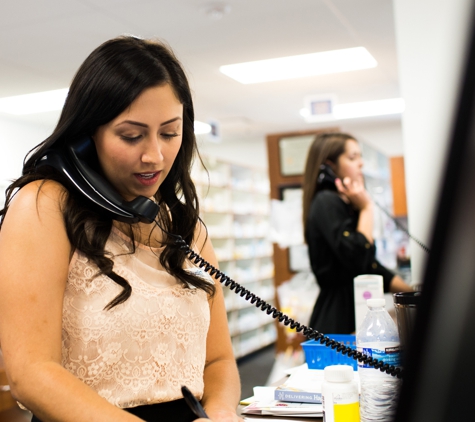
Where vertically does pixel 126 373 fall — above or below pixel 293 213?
below

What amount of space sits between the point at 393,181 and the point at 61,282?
7.89 metres

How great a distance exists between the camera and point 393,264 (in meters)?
5.26

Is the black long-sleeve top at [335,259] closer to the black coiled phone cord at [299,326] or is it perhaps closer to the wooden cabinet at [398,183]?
the black coiled phone cord at [299,326]

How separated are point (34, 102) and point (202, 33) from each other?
2541 millimetres

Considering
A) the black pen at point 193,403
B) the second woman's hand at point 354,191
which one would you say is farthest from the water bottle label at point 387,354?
the second woman's hand at point 354,191

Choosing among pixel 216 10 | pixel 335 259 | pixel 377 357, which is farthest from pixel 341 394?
pixel 216 10

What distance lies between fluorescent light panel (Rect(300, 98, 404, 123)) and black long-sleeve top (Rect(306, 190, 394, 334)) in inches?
179

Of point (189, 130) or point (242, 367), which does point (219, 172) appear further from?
point (189, 130)

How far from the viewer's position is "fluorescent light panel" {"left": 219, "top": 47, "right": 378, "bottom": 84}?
16.4 ft

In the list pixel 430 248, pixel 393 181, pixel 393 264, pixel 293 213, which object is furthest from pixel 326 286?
pixel 393 181

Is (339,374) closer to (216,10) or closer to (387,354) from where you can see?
(387,354)

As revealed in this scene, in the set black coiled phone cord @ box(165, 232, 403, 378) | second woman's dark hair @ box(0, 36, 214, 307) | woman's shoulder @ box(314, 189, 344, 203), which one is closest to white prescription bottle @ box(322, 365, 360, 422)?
black coiled phone cord @ box(165, 232, 403, 378)

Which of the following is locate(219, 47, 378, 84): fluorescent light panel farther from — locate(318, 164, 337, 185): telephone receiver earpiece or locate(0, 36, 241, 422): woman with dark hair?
locate(0, 36, 241, 422): woman with dark hair

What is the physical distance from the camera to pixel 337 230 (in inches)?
95.2
